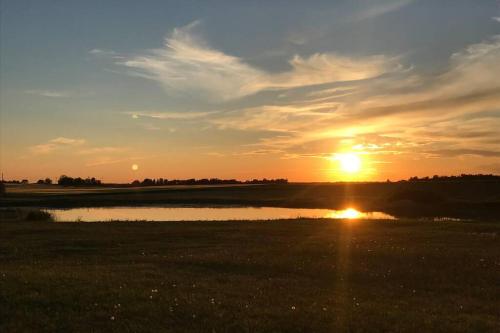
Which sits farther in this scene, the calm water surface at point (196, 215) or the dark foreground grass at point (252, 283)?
the calm water surface at point (196, 215)

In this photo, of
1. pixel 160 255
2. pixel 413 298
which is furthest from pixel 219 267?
pixel 413 298

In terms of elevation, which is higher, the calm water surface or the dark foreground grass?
the dark foreground grass

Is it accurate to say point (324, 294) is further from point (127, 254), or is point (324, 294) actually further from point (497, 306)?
point (127, 254)

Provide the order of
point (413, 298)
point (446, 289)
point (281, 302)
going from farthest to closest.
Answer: point (446, 289) < point (413, 298) < point (281, 302)

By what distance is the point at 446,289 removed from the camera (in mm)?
20562

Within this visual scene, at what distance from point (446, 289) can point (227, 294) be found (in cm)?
930

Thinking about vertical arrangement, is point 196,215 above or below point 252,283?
below

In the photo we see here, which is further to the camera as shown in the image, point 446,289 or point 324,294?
point 446,289

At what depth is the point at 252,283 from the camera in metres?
20.5

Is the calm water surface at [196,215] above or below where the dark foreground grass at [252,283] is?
below

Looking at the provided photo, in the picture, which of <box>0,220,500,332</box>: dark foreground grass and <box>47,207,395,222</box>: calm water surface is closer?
<box>0,220,500,332</box>: dark foreground grass

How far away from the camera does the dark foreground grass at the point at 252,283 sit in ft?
48.7

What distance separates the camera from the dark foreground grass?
14.8 m

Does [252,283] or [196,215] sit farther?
[196,215]
